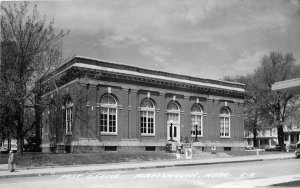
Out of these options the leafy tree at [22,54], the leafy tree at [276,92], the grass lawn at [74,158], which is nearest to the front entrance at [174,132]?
the grass lawn at [74,158]

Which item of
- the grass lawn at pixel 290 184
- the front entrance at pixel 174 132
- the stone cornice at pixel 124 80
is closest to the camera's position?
the grass lawn at pixel 290 184

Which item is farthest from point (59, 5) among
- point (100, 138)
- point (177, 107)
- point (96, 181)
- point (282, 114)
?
point (282, 114)

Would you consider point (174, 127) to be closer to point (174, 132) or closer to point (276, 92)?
point (174, 132)

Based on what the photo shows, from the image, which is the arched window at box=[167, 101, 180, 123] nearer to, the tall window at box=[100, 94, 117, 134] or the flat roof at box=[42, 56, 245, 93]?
the flat roof at box=[42, 56, 245, 93]

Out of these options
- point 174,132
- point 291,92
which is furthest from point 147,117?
point 291,92

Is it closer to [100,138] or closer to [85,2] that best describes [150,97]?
[100,138]

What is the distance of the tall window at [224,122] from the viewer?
4247cm

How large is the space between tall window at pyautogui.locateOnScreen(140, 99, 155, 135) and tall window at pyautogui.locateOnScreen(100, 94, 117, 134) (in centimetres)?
309

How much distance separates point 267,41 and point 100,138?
57.0ft

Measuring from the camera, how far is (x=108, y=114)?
111 feet

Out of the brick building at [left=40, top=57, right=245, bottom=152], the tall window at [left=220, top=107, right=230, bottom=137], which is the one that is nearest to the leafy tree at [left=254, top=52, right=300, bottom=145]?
the brick building at [left=40, top=57, right=245, bottom=152]

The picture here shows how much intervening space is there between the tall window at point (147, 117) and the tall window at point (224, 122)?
370 inches

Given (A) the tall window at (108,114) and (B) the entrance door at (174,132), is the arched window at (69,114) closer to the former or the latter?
(A) the tall window at (108,114)

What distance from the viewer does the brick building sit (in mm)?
32125
